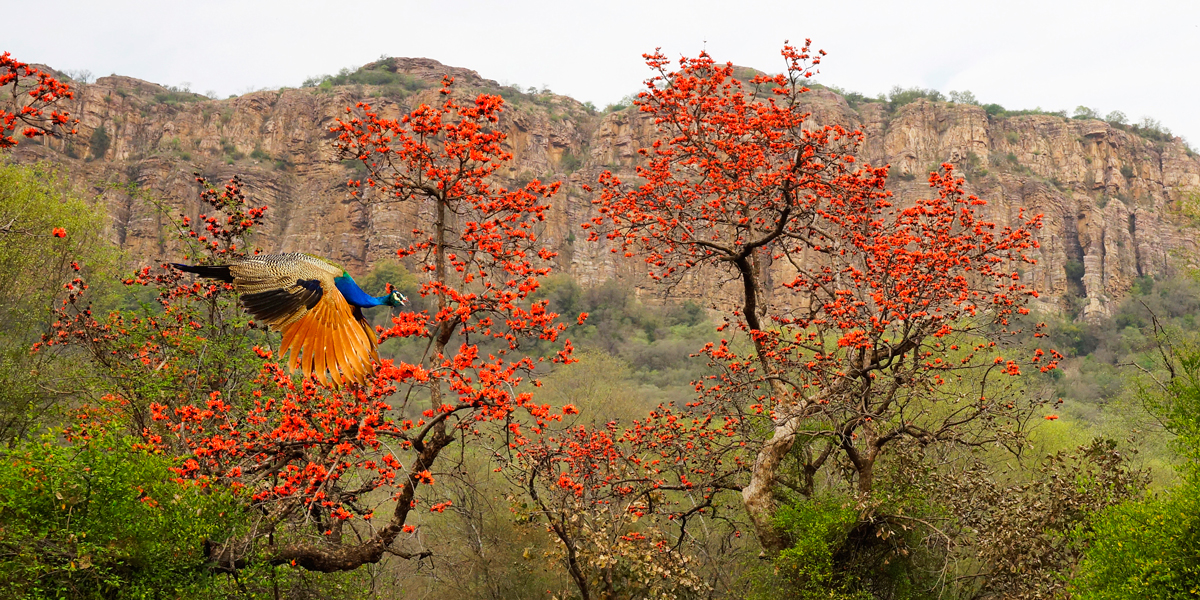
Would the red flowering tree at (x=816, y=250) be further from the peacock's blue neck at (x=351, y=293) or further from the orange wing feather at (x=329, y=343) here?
the orange wing feather at (x=329, y=343)

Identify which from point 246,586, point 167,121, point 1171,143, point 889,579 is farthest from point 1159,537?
point 1171,143

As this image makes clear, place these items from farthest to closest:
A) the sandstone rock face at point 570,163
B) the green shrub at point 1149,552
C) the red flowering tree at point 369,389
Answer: the sandstone rock face at point 570,163, the red flowering tree at point 369,389, the green shrub at point 1149,552

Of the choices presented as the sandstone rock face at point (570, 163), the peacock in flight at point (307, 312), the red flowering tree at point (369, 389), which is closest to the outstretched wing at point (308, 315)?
the peacock in flight at point (307, 312)

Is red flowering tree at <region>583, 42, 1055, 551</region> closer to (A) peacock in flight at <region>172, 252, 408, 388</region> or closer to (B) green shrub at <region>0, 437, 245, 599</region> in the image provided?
(A) peacock in flight at <region>172, 252, 408, 388</region>

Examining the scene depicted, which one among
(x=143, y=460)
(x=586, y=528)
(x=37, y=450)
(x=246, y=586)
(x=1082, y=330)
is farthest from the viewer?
(x=1082, y=330)

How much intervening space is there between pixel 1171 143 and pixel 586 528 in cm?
7158

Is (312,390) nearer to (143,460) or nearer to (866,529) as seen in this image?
(143,460)

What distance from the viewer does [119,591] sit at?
4746 mm

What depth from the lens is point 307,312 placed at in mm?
3926

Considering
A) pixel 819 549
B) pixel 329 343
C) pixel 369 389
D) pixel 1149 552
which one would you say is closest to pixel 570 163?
pixel 819 549

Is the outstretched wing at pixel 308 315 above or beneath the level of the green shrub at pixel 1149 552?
above

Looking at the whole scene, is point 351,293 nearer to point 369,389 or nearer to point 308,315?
point 308,315

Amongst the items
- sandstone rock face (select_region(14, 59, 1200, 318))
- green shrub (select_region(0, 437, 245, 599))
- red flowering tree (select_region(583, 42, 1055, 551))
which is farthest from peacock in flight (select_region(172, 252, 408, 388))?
sandstone rock face (select_region(14, 59, 1200, 318))

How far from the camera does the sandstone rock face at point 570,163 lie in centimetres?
→ 4666
